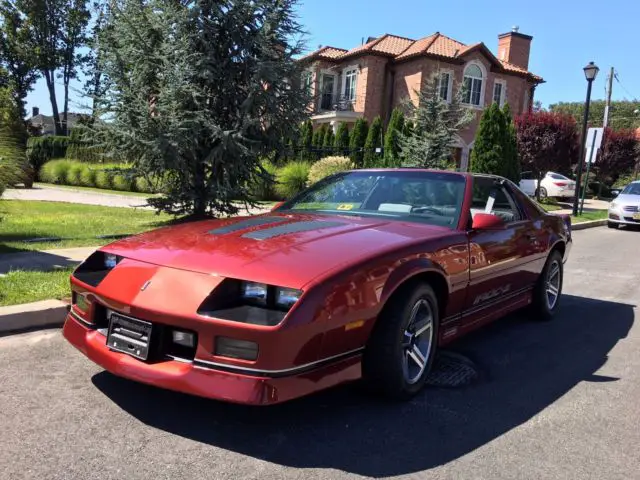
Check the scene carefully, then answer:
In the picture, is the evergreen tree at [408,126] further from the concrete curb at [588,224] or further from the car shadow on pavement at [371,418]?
the car shadow on pavement at [371,418]

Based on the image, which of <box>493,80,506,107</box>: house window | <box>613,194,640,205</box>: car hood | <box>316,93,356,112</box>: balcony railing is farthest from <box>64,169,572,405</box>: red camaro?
<box>493,80,506,107</box>: house window

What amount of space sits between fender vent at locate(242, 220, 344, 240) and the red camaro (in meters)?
0.01

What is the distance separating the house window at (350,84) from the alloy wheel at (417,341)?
93.3 ft

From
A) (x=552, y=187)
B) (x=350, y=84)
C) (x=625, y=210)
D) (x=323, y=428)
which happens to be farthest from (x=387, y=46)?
(x=323, y=428)

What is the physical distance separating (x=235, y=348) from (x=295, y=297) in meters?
0.39

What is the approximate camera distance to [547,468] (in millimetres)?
2867

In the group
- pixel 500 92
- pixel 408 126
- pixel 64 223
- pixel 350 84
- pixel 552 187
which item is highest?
pixel 500 92

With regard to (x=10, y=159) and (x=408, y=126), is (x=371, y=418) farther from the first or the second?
(x=408, y=126)

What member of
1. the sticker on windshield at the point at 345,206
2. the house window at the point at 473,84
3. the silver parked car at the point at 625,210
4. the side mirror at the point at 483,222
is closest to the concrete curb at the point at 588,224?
the silver parked car at the point at 625,210

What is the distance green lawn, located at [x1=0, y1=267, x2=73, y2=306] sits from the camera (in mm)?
4930

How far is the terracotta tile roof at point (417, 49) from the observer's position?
95.8ft

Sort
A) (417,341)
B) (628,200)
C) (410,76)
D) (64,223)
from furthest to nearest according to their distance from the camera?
1. (410,76)
2. (628,200)
3. (64,223)
4. (417,341)

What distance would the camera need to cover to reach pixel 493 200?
16.6ft

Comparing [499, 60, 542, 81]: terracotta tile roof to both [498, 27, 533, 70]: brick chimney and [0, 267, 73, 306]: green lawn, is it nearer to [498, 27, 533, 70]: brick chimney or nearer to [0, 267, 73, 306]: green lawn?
[498, 27, 533, 70]: brick chimney
